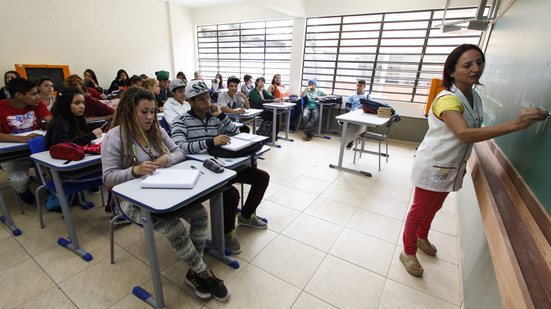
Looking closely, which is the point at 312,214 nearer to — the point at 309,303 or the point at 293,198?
the point at 293,198

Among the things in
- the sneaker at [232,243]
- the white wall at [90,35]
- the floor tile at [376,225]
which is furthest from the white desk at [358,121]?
the white wall at [90,35]

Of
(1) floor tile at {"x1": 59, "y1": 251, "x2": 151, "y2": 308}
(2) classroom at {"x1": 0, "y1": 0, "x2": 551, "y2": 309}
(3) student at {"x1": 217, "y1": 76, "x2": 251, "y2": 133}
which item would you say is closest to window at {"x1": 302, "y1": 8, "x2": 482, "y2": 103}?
(2) classroom at {"x1": 0, "y1": 0, "x2": 551, "y2": 309}

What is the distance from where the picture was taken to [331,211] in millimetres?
2746

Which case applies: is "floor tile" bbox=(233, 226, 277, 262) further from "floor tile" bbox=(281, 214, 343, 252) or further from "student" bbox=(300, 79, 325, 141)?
"student" bbox=(300, 79, 325, 141)

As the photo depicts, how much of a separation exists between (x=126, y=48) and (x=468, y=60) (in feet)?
25.2

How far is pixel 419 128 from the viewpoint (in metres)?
5.46

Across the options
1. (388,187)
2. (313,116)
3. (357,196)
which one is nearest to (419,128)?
(313,116)

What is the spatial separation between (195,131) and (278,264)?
4.11 feet

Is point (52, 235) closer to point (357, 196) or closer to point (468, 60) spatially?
point (357, 196)

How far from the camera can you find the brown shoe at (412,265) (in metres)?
1.89

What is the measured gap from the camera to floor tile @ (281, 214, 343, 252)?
7.33ft

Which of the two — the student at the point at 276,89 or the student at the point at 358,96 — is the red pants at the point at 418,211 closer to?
the student at the point at 358,96

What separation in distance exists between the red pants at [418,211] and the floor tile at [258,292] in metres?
0.92

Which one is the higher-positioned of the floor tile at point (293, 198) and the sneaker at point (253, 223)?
the sneaker at point (253, 223)
